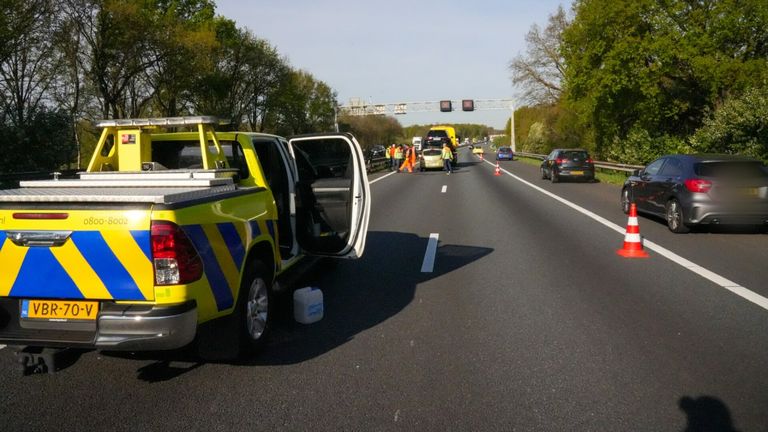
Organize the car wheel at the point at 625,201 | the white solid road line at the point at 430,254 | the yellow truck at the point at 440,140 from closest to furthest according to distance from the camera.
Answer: the white solid road line at the point at 430,254 → the car wheel at the point at 625,201 → the yellow truck at the point at 440,140

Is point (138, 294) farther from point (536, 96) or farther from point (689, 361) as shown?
point (536, 96)

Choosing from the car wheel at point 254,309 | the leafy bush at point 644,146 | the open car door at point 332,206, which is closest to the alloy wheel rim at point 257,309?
the car wheel at point 254,309

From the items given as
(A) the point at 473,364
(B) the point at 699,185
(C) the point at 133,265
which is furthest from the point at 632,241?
(C) the point at 133,265

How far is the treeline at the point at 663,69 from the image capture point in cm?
2700

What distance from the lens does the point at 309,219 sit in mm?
7059

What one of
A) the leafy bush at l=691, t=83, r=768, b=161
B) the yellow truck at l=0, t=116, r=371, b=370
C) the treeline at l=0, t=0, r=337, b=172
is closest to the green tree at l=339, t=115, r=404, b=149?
the treeline at l=0, t=0, r=337, b=172

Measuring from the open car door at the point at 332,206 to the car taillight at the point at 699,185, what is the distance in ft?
21.6

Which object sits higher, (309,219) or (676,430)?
(309,219)

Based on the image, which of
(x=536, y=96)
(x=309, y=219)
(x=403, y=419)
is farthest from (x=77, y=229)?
(x=536, y=96)

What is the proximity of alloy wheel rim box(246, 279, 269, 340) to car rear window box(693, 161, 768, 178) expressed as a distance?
342 inches

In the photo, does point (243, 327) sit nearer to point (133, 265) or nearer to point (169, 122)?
point (133, 265)

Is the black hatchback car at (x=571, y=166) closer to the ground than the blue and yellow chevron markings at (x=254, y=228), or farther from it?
farther from it

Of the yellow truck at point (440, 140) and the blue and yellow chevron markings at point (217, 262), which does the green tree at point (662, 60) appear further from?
the blue and yellow chevron markings at point (217, 262)

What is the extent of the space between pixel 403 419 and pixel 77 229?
7.71 feet
